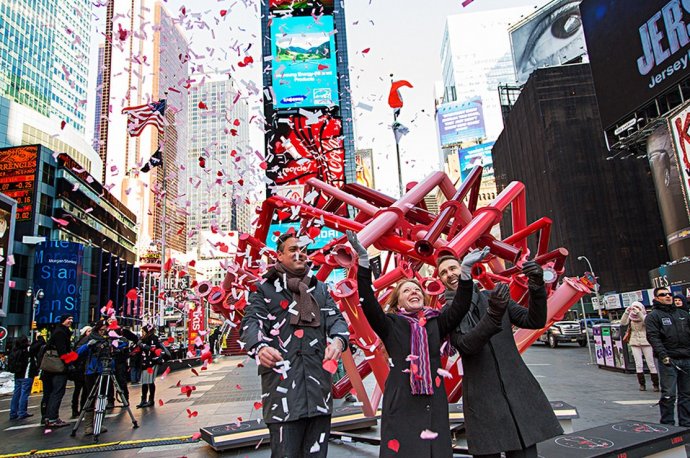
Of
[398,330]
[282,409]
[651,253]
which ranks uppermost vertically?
[651,253]

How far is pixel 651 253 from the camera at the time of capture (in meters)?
49.2

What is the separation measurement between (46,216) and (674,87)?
59.8 meters

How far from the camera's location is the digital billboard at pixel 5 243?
58.7ft

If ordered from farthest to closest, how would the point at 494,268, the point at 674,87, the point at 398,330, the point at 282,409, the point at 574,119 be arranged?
1. the point at 574,119
2. the point at 674,87
3. the point at 494,268
4. the point at 398,330
5. the point at 282,409

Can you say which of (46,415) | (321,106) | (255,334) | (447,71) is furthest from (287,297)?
(447,71)

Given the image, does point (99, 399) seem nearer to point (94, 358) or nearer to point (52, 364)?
point (94, 358)

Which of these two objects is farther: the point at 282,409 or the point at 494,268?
the point at 494,268

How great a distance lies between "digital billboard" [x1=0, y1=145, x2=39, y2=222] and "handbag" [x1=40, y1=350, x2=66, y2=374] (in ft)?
165

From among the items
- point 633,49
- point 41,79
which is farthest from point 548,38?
point 41,79

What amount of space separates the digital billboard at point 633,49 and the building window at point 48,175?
183 ft

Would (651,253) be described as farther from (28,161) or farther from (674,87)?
(28,161)

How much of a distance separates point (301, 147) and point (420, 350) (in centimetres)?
2544

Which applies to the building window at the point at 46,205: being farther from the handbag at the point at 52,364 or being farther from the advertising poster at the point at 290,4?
the handbag at the point at 52,364

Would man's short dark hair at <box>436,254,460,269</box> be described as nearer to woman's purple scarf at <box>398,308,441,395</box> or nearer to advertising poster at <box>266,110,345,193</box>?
woman's purple scarf at <box>398,308,441,395</box>
